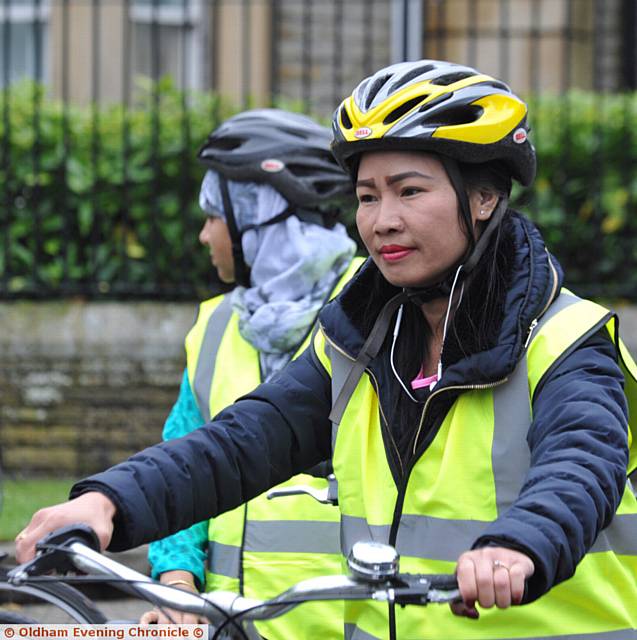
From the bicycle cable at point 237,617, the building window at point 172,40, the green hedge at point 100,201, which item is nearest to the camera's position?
the bicycle cable at point 237,617

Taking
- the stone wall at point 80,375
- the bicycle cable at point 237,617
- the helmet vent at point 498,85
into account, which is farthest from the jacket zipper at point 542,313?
the stone wall at point 80,375

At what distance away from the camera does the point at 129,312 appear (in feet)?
26.3

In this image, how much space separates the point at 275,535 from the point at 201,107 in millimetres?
5123

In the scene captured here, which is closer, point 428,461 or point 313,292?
point 428,461

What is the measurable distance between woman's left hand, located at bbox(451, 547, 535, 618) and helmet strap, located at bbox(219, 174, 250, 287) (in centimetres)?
197

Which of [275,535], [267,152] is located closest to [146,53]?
[267,152]

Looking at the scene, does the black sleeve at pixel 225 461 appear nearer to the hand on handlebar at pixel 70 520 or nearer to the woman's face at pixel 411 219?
the hand on handlebar at pixel 70 520

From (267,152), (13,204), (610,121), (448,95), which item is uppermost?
(448,95)

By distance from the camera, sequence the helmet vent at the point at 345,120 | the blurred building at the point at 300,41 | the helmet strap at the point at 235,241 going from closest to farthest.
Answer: the helmet vent at the point at 345,120, the helmet strap at the point at 235,241, the blurred building at the point at 300,41

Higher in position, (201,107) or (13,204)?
(201,107)

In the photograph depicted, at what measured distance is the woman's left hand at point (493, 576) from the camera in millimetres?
1943

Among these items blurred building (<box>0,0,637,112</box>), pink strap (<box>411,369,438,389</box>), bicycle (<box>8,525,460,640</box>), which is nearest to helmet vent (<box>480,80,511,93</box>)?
pink strap (<box>411,369,438,389</box>)

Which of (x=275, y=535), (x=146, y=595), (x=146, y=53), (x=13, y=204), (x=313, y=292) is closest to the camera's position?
(x=146, y=595)

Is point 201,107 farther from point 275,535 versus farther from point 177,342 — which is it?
point 275,535
